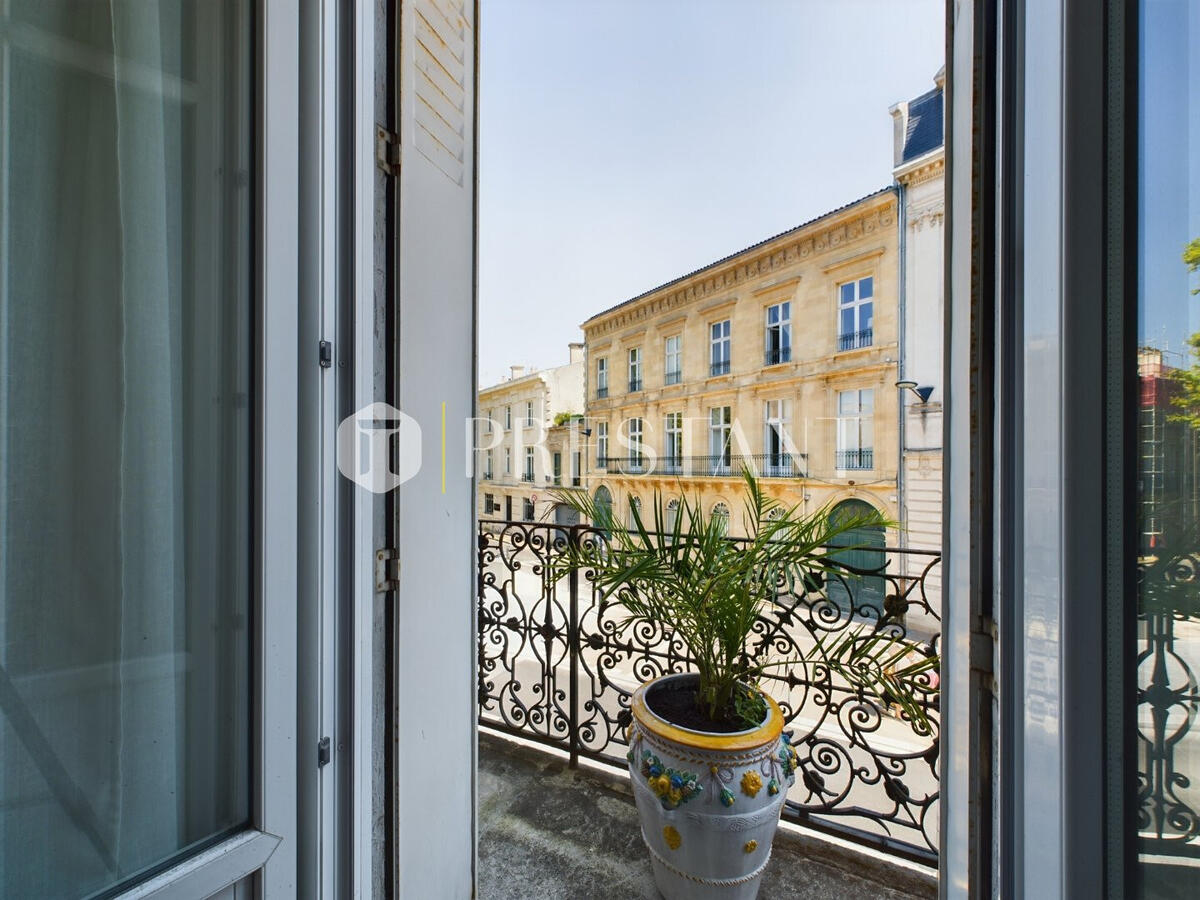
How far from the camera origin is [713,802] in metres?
1.21

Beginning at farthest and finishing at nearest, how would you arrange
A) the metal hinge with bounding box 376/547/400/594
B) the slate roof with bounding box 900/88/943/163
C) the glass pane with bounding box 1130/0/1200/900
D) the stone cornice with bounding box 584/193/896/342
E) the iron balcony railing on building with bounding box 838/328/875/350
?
1. the iron balcony railing on building with bounding box 838/328/875/350
2. the stone cornice with bounding box 584/193/896/342
3. the slate roof with bounding box 900/88/943/163
4. the metal hinge with bounding box 376/547/400/594
5. the glass pane with bounding box 1130/0/1200/900

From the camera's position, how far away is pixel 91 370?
2.00 feet

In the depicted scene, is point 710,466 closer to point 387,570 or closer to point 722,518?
point 722,518

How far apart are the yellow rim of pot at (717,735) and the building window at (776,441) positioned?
315 inches

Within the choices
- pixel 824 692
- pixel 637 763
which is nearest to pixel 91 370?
pixel 637 763

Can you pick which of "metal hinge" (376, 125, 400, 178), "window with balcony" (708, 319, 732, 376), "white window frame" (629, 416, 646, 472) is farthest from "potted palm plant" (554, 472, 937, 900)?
"white window frame" (629, 416, 646, 472)

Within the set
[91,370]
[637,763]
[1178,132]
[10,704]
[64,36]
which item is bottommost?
[637,763]

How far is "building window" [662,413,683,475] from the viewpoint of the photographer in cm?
1047

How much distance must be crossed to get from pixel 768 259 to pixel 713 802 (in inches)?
363

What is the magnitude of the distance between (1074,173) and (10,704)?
1204 millimetres

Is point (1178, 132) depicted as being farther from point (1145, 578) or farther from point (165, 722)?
point (165, 722)

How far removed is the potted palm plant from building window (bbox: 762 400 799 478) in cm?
779

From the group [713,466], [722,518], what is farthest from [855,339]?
[722,518]
